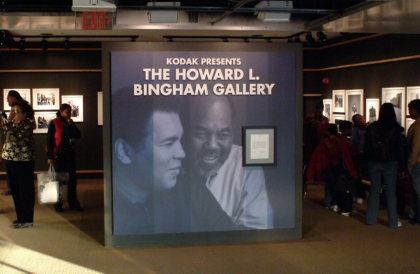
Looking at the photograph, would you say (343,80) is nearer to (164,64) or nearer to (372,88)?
(372,88)

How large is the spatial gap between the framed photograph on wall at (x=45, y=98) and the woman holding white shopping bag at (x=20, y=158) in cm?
588

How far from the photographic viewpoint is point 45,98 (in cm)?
1489

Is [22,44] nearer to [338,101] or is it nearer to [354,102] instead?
[338,101]

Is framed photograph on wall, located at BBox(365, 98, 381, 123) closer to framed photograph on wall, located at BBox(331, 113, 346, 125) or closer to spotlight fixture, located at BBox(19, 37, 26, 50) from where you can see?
framed photograph on wall, located at BBox(331, 113, 346, 125)

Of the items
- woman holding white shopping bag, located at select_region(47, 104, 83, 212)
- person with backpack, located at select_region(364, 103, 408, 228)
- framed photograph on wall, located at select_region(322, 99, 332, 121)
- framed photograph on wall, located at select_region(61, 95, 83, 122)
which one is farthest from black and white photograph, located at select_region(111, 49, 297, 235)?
framed photograph on wall, located at select_region(61, 95, 83, 122)

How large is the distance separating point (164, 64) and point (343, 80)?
7158mm

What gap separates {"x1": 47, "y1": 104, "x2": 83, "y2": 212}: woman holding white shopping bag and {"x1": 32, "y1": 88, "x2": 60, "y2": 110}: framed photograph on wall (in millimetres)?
4356

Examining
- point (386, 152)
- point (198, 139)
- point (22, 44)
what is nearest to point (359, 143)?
point (386, 152)

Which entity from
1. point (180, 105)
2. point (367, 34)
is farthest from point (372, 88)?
point (180, 105)

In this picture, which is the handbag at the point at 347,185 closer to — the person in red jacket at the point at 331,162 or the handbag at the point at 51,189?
the person in red jacket at the point at 331,162

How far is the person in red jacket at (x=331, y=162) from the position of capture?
9852 mm

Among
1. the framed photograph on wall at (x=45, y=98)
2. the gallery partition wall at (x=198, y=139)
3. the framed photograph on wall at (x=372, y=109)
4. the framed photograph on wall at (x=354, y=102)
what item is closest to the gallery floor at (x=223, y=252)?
the gallery partition wall at (x=198, y=139)

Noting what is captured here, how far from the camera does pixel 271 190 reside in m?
8.11

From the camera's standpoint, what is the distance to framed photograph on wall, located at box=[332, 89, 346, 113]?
13.7m
